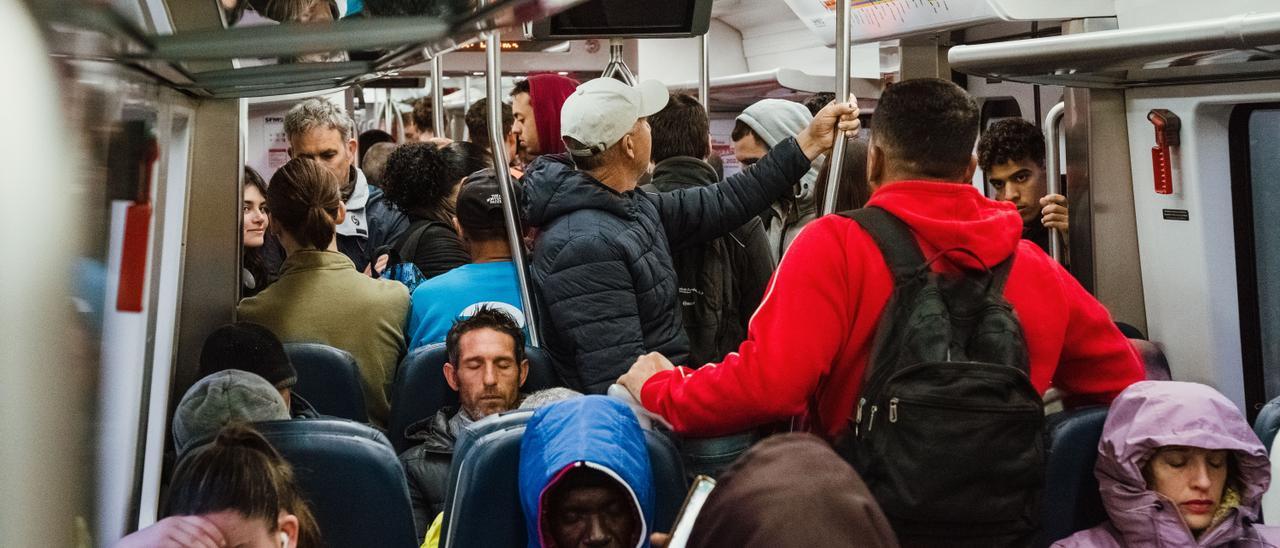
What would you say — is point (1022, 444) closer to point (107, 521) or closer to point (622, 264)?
point (622, 264)

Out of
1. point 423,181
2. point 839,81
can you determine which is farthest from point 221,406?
point 423,181

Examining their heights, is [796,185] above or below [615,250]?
above

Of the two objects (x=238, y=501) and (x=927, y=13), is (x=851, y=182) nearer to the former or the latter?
(x=927, y=13)

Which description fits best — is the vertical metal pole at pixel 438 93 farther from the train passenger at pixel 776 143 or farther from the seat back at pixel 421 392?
the seat back at pixel 421 392

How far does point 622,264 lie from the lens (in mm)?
3279

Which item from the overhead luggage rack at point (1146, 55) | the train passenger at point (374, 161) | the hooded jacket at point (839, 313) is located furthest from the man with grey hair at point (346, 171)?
the hooded jacket at point (839, 313)

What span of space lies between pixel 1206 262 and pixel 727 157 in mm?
6439

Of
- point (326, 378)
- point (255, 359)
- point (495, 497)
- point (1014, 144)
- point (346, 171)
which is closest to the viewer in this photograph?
point (495, 497)

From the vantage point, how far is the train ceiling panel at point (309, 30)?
1729mm

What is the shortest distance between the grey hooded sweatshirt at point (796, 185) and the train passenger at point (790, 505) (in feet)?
9.57

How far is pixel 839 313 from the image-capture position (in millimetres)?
2418

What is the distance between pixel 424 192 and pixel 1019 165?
214cm

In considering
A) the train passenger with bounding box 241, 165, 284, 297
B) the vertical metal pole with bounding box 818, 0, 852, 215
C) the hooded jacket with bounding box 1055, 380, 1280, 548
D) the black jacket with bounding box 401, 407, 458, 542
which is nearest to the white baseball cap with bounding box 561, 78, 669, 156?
the vertical metal pole with bounding box 818, 0, 852, 215

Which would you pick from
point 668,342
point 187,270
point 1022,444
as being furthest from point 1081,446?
point 187,270
